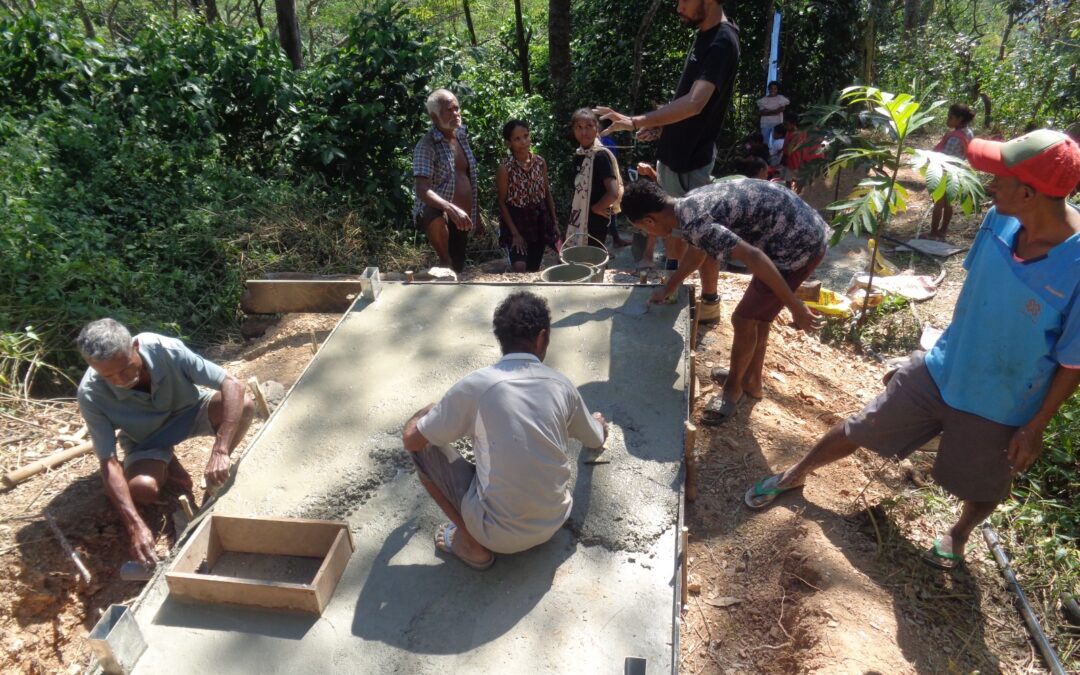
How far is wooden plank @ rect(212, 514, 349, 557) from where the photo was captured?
8.91 ft

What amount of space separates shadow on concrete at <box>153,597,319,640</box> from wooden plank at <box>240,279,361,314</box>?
2.26m

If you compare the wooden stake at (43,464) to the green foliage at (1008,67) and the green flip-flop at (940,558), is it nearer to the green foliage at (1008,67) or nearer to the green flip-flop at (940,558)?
the green flip-flop at (940,558)

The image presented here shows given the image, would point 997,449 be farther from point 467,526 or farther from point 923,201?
point 923,201

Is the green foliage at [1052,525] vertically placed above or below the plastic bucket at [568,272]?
below

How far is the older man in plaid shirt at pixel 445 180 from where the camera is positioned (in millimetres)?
5219

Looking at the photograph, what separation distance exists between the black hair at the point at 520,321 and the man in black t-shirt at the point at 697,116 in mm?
1913

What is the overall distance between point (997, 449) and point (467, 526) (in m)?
1.99

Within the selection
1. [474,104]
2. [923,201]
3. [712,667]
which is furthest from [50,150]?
[923,201]

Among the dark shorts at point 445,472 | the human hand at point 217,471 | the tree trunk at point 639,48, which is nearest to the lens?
the dark shorts at point 445,472

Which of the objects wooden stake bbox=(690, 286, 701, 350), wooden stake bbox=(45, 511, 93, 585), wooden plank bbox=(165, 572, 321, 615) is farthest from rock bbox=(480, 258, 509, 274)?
wooden plank bbox=(165, 572, 321, 615)

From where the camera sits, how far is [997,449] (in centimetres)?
261

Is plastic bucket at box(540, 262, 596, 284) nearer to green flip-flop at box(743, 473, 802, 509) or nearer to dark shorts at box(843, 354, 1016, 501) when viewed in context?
green flip-flop at box(743, 473, 802, 509)

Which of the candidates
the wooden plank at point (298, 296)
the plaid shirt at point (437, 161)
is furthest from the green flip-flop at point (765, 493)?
the plaid shirt at point (437, 161)

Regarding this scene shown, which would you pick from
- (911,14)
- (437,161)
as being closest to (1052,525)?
(437,161)
